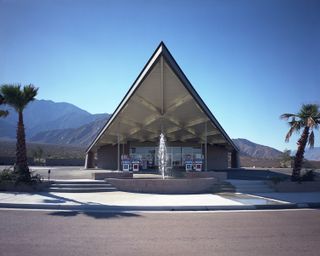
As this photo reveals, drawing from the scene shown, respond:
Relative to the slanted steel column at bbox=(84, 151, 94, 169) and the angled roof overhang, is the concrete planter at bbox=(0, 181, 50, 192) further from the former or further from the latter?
the slanted steel column at bbox=(84, 151, 94, 169)

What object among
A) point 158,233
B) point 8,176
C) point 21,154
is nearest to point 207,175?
point 21,154

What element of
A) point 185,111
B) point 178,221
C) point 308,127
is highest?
point 185,111

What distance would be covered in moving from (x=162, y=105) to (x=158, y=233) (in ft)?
49.4

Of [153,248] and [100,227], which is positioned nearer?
[153,248]

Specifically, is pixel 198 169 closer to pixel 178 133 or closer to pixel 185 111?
pixel 185 111

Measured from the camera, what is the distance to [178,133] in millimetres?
33781

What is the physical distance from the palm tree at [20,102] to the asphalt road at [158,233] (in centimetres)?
646

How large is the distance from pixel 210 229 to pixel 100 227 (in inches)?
118

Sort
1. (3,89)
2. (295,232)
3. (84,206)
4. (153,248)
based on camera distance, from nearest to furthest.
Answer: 1. (153,248)
2. (295,232)
3. (84,206)
4. (3,89)

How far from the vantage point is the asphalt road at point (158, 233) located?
6590 millimetres

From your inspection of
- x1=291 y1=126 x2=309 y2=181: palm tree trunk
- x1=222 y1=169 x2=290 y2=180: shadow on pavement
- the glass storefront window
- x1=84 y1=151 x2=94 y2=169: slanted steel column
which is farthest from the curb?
the glass storefront window

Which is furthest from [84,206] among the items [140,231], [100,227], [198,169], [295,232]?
[198,169]

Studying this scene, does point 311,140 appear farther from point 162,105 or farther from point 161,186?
point 162,105

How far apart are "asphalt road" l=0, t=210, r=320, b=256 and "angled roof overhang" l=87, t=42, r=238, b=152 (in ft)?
29.9
